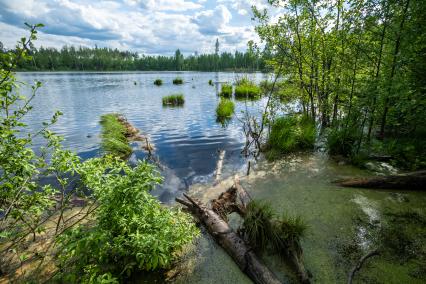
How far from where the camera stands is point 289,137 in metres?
9.09

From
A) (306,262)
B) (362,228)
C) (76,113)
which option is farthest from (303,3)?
(76,113)

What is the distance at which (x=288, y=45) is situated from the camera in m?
9.91

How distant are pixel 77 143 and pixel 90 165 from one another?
9.18 metres

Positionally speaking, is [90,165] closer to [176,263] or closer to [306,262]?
[176,263]

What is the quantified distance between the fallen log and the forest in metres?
0.02

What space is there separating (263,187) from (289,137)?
3.65m

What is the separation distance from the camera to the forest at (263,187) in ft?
9.98

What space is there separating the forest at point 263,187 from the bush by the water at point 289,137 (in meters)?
0.06

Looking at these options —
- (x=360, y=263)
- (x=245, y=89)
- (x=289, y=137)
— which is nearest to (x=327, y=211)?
(x=360, y=263)

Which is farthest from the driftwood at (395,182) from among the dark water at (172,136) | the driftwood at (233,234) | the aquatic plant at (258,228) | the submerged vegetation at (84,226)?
the submerged vegetation at (84,226)

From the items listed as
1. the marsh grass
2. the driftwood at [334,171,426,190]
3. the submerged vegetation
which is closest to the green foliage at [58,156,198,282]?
the submerged vegetation

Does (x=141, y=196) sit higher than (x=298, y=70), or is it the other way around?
(x=298, y=70)

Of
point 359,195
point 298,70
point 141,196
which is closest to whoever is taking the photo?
point 141,196

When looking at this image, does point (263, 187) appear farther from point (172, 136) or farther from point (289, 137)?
point (172, 136)
